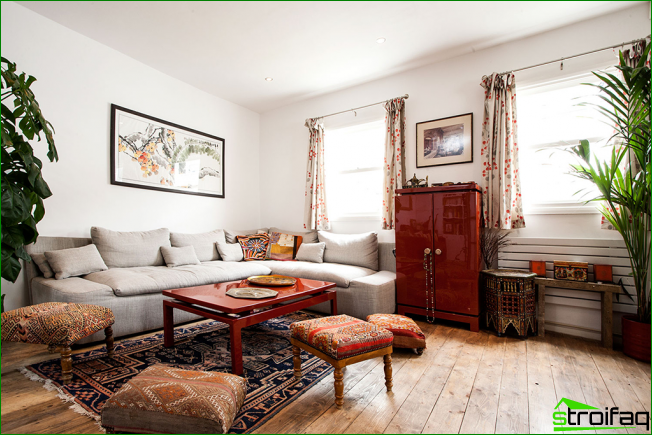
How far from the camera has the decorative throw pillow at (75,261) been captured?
2684mm

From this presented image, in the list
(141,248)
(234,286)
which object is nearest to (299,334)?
(234,286)

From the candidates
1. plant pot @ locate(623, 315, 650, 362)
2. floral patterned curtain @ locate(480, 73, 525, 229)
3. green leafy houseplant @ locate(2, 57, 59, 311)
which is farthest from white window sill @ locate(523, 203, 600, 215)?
green leafy houseplant @ locate(2, 57, 59, 311)

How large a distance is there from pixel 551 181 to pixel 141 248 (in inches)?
168

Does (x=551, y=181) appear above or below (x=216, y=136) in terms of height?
below

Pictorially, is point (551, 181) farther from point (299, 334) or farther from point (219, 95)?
point (219, 95)

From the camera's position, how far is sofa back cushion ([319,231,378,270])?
148 inches

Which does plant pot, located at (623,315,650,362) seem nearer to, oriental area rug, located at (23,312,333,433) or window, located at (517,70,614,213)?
window, located at (517,70,614,213)

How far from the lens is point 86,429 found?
4.72 feet

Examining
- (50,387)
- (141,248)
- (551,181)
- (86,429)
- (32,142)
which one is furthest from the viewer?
(141,248)

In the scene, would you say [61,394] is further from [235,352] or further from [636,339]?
[636,339]

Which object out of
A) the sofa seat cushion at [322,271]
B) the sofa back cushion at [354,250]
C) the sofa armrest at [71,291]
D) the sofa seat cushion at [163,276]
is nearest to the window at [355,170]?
the sofa back cushion at [354,250]

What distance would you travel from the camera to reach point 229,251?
4.12 meters

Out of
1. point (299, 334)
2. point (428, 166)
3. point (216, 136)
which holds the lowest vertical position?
point (299, 334)

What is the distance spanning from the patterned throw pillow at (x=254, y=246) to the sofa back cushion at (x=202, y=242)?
31cm
